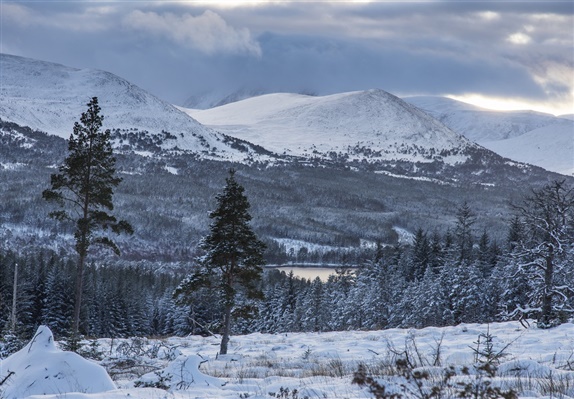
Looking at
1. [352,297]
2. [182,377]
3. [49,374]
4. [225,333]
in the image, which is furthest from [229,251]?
[352,297]

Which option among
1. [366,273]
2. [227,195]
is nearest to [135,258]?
[366,273]

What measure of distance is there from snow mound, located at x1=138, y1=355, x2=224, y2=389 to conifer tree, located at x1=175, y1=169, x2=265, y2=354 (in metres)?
14.4

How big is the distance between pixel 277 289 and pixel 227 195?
203 feet

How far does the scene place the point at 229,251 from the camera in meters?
24.1

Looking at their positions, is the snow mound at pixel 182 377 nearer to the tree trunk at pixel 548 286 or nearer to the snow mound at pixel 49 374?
the snow mound at pixel 49 374

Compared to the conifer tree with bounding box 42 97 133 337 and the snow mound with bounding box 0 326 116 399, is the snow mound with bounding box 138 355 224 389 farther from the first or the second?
the conifer tree with bounding box 42 97 133 337

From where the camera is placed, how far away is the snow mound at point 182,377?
909 centimetres

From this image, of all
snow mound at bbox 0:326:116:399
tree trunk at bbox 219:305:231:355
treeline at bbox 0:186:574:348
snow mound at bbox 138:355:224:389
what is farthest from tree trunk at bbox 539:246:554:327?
snow mound at bbox 0:326:116:399

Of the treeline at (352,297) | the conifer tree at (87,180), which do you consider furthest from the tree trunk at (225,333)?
the treeline at (352,297)

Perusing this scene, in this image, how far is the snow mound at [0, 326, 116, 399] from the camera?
8.07 m

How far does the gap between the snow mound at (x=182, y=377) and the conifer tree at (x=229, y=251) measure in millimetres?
14378

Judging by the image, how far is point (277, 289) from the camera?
278 ft

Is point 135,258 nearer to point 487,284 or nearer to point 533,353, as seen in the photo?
point 487,284

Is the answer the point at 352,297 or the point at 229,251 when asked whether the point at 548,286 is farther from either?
the point at 352,297
